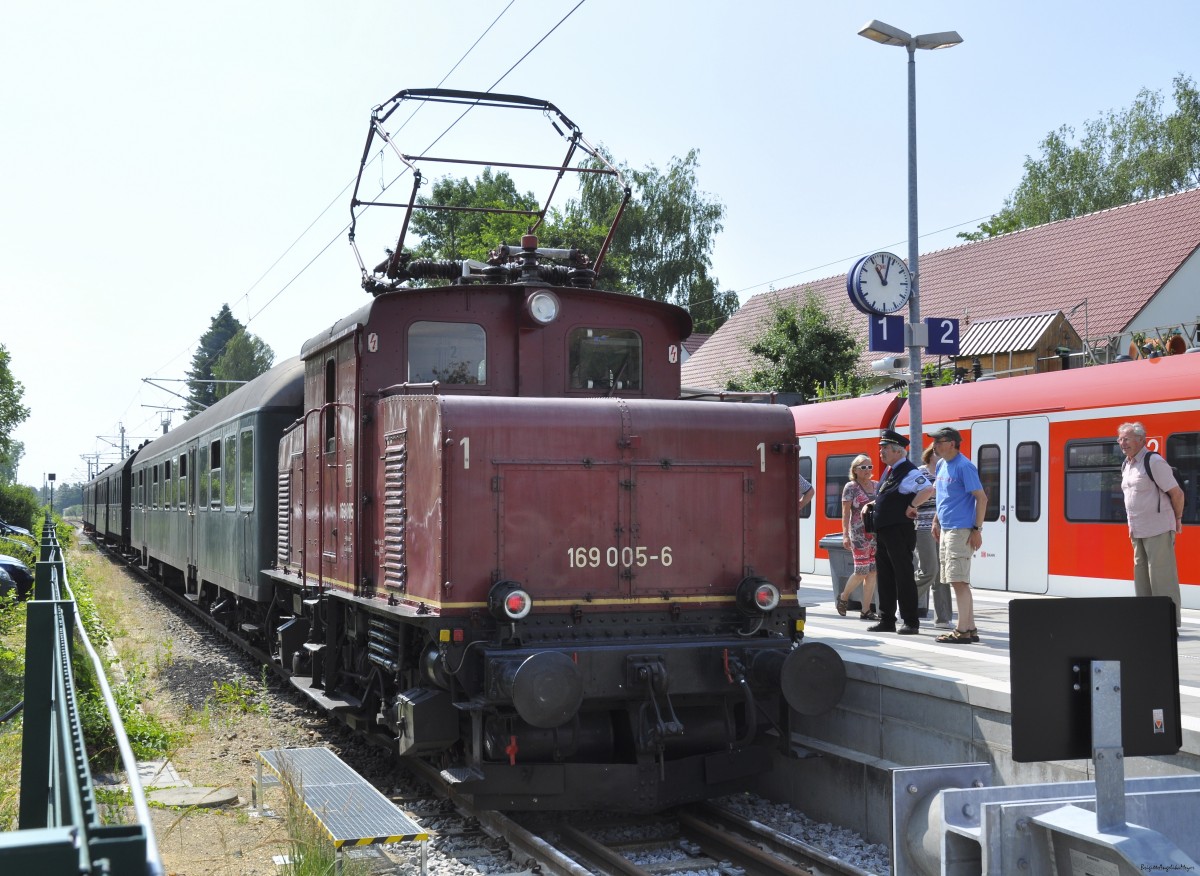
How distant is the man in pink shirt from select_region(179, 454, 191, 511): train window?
12623mm

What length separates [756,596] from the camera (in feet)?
23.8

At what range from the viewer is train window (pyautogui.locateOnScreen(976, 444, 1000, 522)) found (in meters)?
14.4

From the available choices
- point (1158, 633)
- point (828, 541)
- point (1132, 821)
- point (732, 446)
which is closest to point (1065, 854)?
point (1132, 821)

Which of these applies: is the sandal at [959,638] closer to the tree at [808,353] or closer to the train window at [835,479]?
the train window at [835,479]

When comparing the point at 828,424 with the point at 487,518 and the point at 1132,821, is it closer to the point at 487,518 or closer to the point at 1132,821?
the point at 487,518

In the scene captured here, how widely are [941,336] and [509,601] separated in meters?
7.67

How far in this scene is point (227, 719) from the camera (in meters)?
10.2

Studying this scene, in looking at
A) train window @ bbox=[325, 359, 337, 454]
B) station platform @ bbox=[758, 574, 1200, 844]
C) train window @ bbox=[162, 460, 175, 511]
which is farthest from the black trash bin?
train window @ bbox=[162, 460, 175, 511]

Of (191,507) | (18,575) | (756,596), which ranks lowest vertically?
(18,575)

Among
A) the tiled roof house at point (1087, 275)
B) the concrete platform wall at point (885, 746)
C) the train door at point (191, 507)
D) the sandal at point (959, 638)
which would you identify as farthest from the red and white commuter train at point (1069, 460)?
the tiled roof house at point (1087, 275)

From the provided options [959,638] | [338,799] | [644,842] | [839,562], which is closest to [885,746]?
[644,842]

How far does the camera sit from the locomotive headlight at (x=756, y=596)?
23.9 feet

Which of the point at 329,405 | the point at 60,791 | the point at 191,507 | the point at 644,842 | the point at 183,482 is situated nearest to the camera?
the point at 60,791

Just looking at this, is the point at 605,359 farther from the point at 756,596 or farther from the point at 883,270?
the point at 883,270
